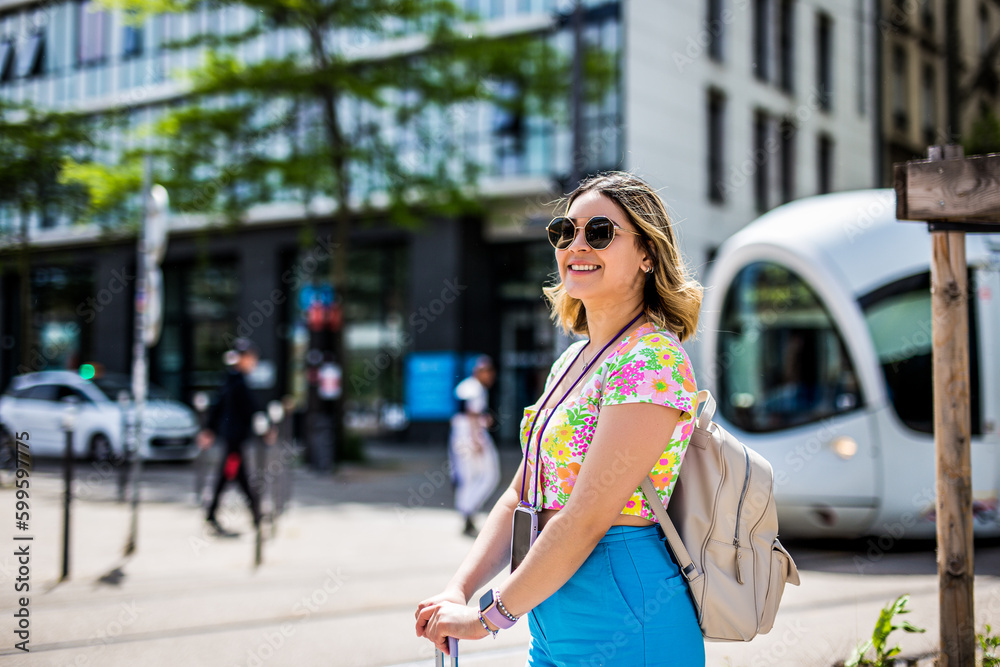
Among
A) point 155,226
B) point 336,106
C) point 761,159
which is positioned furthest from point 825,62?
point 155,226

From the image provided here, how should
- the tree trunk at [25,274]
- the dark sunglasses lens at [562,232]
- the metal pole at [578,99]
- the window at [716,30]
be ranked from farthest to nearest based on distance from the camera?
the window at [716,30], the metal pole at [578,99], the tree trunk at [25,274], the dark sunglasses lens at [562,232]

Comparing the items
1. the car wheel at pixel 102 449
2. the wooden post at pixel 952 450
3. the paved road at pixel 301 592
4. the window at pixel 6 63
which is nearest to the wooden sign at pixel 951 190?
the wooden post at pixel 952 450

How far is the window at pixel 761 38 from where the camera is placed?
2222cm

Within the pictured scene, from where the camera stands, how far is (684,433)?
193cm

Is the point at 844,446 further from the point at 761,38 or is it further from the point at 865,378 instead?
the point at 761,38

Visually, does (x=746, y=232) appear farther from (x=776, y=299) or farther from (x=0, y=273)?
(x=0, y=273)

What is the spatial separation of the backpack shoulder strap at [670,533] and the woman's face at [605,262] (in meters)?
0.44

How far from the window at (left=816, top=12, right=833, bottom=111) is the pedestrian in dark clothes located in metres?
19.0

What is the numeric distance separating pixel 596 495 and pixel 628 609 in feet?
0.90

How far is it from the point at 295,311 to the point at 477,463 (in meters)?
16.4

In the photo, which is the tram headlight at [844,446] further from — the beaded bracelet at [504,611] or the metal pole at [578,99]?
the beaded bracelet at [504,611]

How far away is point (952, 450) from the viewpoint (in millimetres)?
3467

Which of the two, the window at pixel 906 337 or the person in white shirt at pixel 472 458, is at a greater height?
the window at pixel 906 337

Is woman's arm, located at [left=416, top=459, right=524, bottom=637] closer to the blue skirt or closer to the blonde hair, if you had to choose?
the blue skirt
